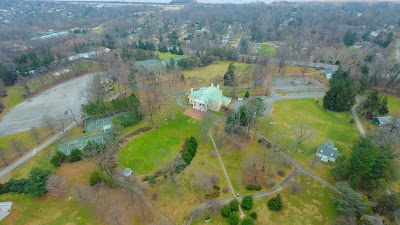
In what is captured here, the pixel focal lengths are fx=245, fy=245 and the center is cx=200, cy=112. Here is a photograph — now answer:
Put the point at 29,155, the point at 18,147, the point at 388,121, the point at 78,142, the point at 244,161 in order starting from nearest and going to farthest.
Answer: the point at 244,161 < the point at 29,155 < the point at 18,147 < the point at 78,142 < the point at 388,121

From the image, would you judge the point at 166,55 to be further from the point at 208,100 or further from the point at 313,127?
the point at 313,127

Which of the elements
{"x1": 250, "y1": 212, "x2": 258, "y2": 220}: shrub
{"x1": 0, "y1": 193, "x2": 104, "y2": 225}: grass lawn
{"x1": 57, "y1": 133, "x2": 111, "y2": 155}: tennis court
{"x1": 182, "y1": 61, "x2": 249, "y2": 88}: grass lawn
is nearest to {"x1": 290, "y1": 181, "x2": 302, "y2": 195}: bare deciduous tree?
{"x1": 250, "y1": 212, "x2": 258, "y2": 220}: shrub

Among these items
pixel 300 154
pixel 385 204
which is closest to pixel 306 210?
pixel 385 204

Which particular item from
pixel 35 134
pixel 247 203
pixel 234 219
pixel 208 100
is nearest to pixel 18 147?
pixel 35 134

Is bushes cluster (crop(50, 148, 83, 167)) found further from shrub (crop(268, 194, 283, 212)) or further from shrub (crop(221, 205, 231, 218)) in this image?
shrub (crop(268, 194, 283, 212))

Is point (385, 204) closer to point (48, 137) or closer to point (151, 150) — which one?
point (151, 150)

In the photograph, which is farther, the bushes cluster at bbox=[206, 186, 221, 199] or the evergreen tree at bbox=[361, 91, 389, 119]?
the evergreen tree at bbox=[361, 91, 389, 119]

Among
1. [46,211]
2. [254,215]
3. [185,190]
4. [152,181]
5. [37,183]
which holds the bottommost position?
[46,211]

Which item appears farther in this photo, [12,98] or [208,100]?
[12,98]
